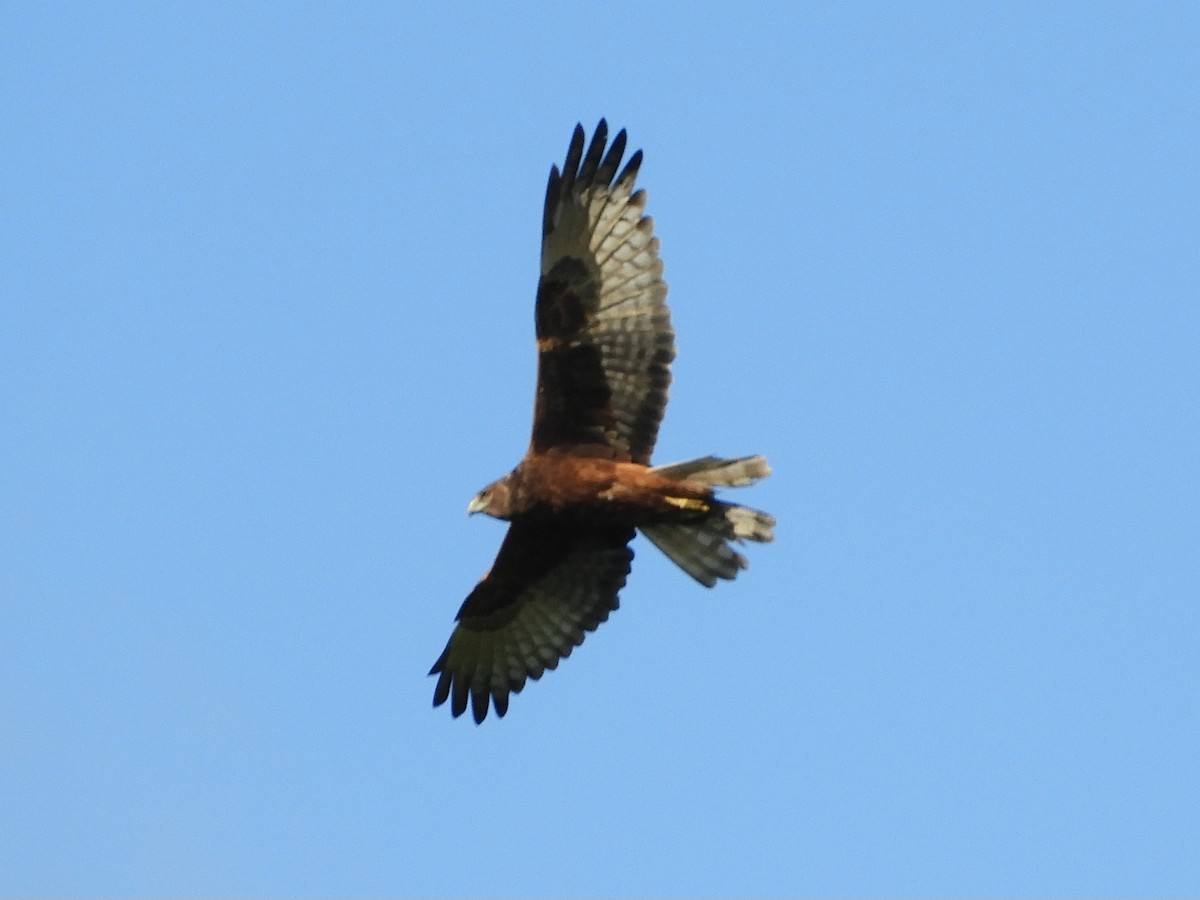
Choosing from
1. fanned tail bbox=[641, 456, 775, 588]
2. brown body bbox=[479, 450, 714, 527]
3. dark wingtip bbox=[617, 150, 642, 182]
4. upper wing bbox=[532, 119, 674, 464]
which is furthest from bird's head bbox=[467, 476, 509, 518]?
dark wingtip bbox=[617, 150, 642, 182]

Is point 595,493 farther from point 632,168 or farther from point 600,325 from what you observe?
point 632,168

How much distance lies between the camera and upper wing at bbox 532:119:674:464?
1313 cm

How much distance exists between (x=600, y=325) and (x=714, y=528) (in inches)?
53.8

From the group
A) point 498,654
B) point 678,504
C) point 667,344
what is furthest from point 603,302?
point 498,654

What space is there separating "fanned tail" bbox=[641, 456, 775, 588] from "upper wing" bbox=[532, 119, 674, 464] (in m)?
0.49

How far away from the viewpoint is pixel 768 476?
12531 mm

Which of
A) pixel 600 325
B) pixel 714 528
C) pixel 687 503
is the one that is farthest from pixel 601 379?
pixel 714 528

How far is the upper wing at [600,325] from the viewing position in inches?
517

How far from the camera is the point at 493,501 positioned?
43.2 feet

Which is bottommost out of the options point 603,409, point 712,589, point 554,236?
point 712,589

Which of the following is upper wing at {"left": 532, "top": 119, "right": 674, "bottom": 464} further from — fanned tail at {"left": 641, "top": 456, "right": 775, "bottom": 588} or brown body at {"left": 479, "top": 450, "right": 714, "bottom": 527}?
fanned tail at {"left": 641, "top": 456, "right": 775, "bottom": 588}

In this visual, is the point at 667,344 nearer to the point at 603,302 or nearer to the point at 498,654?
the point at 603,302

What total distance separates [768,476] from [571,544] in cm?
180

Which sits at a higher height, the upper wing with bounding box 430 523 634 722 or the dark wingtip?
the dark wingtip
